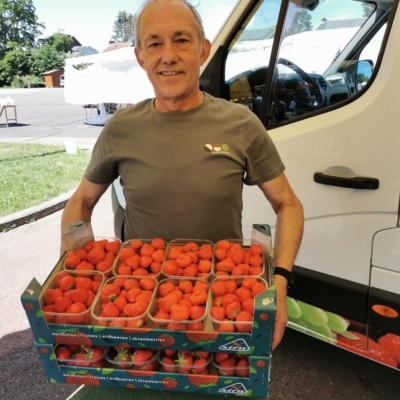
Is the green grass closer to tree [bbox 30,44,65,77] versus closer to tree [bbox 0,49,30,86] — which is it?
tree [bbox 0,49,30,86]

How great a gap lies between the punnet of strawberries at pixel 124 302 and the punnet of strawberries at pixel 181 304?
0.11ft

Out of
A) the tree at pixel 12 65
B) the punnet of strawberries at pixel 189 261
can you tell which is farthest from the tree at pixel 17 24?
the punnet of strawberries at pixel 189 261

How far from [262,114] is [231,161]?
87 cm

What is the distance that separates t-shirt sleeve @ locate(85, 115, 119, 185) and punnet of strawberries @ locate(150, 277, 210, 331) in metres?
0.62

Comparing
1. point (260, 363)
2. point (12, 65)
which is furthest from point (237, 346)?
point (12, 65)

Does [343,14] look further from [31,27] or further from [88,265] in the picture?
[31,27]

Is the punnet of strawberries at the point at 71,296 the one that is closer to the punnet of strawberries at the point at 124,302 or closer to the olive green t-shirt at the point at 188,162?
the punnet of strawberries at the point at 124,302

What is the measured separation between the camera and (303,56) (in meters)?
2.05

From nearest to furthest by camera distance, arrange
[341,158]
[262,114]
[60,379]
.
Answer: [60,379] < [341,158] < [262,114]

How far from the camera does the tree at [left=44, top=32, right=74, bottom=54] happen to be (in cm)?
5356

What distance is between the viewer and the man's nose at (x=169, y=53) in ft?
4.54

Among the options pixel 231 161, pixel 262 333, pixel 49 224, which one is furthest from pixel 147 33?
pixel 49 224

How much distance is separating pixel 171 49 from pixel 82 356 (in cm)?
107

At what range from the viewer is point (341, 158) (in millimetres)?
1882
